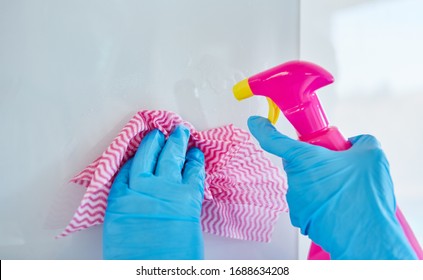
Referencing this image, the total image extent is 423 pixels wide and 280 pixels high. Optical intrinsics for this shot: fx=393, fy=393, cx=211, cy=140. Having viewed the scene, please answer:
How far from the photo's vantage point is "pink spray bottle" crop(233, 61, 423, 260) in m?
0.53

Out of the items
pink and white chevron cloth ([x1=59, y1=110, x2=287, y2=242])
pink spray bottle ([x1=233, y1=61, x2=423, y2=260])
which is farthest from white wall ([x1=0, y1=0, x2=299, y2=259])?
pink spray bottle ([x1=233, y1=61, x2=423, y2=260])

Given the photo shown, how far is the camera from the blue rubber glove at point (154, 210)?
514 millimetres

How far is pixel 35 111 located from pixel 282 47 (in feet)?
1.44

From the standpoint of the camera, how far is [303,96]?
0.53 metres

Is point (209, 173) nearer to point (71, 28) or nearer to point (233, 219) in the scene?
point (233, 219)

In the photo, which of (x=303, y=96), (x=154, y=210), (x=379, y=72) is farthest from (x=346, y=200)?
(x=379, y=72)

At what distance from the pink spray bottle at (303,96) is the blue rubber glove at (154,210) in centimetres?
16

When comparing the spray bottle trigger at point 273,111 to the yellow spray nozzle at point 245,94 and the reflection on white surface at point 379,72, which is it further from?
the reflection on white surface at point 379,72

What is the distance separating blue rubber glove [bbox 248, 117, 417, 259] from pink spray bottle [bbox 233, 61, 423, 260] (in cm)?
2

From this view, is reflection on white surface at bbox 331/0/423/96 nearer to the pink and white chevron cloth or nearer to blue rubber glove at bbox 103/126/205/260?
the pink and white chevron cloth

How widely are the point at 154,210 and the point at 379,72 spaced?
20.7 inches

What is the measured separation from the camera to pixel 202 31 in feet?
2.22

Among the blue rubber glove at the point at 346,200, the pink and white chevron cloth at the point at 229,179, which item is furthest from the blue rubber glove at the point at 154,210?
the blue rubber glove at the point at 346,200
